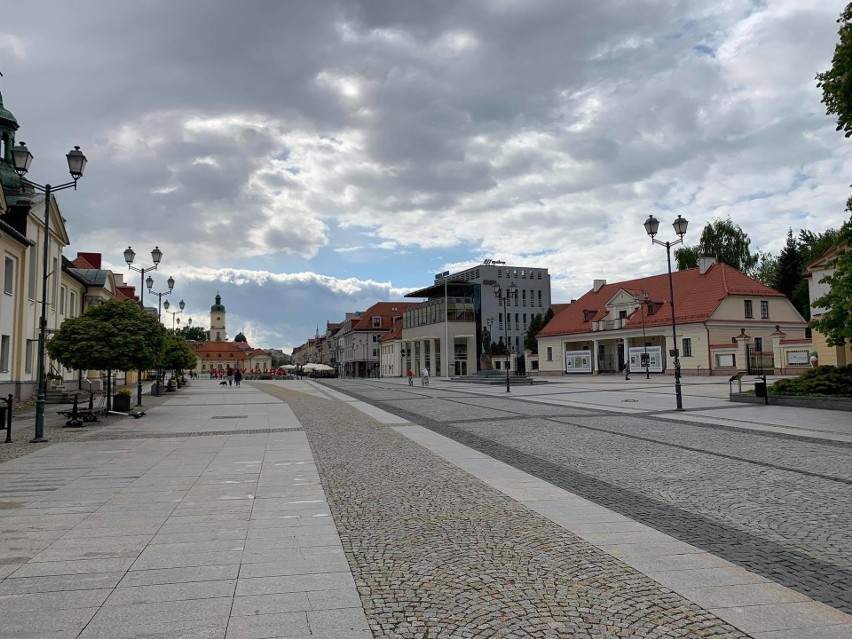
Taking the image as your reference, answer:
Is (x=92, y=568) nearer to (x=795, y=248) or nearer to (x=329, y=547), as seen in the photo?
(x=329, y=547)

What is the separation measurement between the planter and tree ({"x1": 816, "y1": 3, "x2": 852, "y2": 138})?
24822 mm

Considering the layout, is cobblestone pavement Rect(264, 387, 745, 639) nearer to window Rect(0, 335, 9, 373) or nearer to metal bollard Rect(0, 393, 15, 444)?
metal bollard Rect(0, 393, 15, 444)

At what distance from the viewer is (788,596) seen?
466cm

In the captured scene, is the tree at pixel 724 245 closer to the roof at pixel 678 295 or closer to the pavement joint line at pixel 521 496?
the roof at pixel 678 295

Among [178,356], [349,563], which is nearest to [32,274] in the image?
[178,356]

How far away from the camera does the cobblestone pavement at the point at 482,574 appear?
4.14 meters

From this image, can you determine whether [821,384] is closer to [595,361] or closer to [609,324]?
[609,324]

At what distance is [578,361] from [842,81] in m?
48.7

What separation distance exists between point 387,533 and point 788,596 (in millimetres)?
3614

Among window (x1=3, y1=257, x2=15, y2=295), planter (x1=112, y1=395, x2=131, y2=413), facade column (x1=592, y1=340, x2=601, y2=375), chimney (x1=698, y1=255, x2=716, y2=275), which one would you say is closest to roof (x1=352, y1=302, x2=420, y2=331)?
facade column (x1=592, y1=340, x2=601, y2=375)

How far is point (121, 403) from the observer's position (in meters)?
22.4

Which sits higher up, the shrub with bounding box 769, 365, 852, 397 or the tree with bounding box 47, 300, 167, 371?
the tree with bounding box 47, 300, 167, 371

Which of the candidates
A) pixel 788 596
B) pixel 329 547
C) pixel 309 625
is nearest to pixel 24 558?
pixel 329 547

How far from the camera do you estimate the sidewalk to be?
416 centimetres
